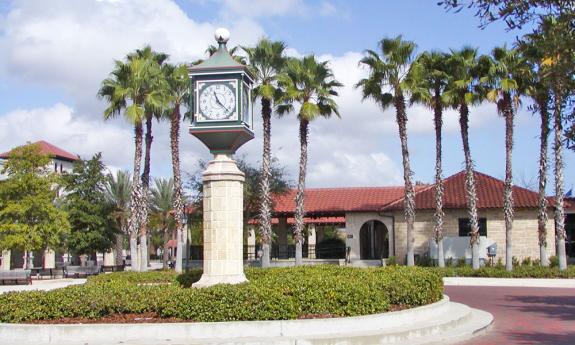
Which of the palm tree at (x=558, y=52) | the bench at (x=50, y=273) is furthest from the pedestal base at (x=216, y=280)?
the bench at (x=50, y=273)

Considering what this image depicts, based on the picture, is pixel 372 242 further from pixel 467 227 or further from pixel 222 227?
pixel 222 227

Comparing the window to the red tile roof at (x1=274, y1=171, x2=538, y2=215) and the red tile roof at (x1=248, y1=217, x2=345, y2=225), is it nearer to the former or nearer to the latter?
the red tile roof at (x1=274, y1=171, x2=538, y2=215)

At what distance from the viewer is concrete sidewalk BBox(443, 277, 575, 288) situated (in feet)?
84.8

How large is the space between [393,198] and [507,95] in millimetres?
13094

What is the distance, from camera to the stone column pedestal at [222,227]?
46.7 feet

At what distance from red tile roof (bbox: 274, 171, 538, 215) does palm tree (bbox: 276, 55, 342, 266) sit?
26.1 ft

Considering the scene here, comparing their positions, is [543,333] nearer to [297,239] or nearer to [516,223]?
[297,239]

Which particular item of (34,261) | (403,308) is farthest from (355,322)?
(34,261)

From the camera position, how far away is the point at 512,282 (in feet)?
88.9

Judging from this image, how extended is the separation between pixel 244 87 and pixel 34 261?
47.4 metres

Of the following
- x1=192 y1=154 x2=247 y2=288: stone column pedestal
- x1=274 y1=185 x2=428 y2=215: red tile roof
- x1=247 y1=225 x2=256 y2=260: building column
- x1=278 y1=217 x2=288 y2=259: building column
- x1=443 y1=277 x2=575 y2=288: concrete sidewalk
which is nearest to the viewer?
x1=192 y1=154 x2=247 y2=288: stone column pedestal

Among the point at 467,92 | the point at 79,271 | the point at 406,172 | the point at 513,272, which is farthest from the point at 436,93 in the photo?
the point at 79,271

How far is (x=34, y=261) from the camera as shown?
56.3m

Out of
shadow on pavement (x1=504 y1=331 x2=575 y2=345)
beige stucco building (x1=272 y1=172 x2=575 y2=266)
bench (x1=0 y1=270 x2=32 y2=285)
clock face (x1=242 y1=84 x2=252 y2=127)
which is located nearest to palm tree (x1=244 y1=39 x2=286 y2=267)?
beige stucco building (x1=272 y1=172 x2=575 y2=266)
